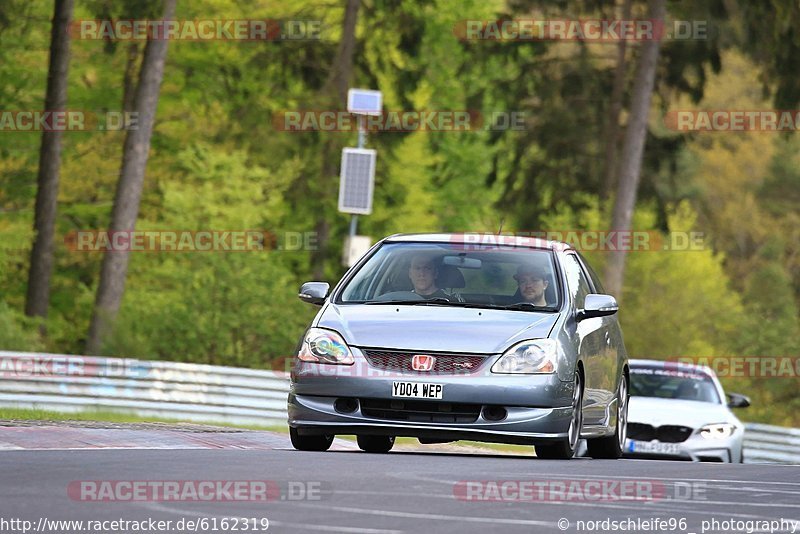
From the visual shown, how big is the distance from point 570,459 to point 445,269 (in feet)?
5.76

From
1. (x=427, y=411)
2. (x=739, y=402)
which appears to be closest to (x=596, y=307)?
(x=427, y=411)

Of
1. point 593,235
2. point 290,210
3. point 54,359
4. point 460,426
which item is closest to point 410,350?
point 460,426

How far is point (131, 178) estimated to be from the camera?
35.2 metres

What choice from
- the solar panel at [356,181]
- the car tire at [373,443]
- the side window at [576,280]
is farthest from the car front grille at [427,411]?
the solar panel at [356,181]

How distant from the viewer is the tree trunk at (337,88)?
44.6 metres

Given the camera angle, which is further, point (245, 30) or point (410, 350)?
point (245, 30)

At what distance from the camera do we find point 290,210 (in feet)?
154

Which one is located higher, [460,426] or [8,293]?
[460,426]

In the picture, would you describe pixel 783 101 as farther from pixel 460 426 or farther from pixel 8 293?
pixel 460 426

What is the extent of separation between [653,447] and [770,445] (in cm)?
1530

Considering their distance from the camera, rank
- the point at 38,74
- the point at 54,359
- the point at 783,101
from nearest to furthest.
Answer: the point at 54,359, the point at 783,101, the point at 38,74

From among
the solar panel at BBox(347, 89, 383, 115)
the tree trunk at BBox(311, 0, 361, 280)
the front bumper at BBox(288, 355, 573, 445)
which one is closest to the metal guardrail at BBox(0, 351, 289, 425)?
the solar panel at BBox(347, 89, 383, 115)

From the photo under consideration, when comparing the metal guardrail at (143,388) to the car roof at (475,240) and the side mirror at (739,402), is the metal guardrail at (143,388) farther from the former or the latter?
the car roof at (475,240)

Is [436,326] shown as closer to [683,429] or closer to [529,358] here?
[529,358]
